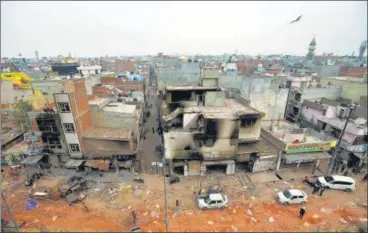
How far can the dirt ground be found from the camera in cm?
1542

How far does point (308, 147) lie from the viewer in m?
22.1

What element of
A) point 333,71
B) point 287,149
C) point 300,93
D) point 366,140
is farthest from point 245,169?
point 333,71

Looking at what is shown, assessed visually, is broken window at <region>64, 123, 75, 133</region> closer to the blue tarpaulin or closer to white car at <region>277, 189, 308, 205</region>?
the blue tarpaulin

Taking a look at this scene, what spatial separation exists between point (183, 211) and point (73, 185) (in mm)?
11807

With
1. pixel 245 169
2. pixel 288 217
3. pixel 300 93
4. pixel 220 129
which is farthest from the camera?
pixel 300 93

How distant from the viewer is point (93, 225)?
50.6 ft

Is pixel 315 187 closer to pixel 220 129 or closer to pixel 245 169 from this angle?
pixel 245 169

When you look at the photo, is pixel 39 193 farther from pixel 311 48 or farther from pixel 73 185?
pixel 311 48

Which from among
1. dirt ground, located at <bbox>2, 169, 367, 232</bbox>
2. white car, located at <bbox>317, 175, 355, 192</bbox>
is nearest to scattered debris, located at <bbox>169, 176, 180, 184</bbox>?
dirt ground, located at <bbox>2, 169, 367, 232</bbox>

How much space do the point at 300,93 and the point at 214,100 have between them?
1941 cm

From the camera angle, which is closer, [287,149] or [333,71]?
[287,149]

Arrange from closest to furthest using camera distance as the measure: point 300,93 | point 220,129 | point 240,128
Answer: point 220,129 → point 240,128 → point 300,93

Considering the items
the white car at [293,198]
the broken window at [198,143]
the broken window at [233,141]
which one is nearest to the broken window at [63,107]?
the broken window at [198,143]

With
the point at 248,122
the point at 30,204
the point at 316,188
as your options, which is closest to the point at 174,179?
the point at 248,122
